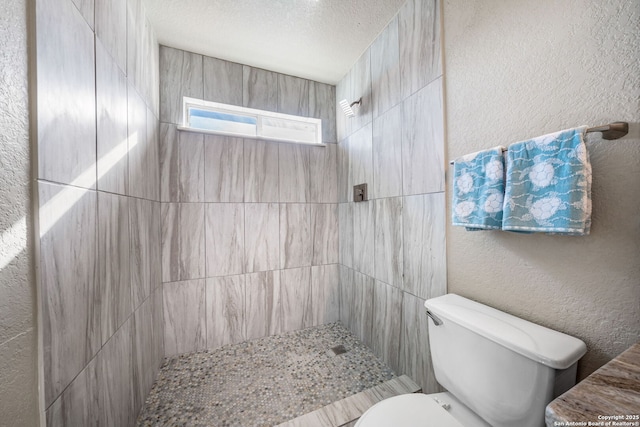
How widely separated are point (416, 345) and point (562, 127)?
1300 mm

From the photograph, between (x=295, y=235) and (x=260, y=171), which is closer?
(x=260, y=171)

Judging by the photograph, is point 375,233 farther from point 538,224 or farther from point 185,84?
point 185,84

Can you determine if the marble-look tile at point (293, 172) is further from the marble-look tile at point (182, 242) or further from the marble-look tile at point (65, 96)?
the marble-look tile at point (65, 96)

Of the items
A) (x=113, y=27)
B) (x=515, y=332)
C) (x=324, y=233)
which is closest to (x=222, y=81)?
(x=113, y=27)

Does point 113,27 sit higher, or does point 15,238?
point 113,27

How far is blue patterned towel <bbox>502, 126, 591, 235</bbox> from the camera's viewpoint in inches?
28.3

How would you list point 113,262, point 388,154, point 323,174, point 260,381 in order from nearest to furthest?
point 113,262 < point 260,381 < point 388,154 < point 323,174

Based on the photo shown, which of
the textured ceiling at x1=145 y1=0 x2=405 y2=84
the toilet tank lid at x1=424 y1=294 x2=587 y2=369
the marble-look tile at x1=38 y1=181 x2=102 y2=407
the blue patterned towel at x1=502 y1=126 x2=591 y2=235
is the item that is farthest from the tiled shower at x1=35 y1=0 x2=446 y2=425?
the blue patterned towel at x1=502 y1=126 x2=591 y2=235

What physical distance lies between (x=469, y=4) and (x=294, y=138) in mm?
1517

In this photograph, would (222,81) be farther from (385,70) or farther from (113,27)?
(385,70)

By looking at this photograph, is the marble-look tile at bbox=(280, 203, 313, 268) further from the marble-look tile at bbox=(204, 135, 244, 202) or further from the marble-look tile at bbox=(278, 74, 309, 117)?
the marble-look tile at bbox=(278, 74, 309, 117)

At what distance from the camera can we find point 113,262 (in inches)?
39.4

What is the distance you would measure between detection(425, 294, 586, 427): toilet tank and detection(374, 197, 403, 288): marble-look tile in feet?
1.60

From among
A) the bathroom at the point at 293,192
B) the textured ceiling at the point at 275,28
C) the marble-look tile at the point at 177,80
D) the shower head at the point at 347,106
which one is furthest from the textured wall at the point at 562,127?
the marble-look tile at the point at 177,80
